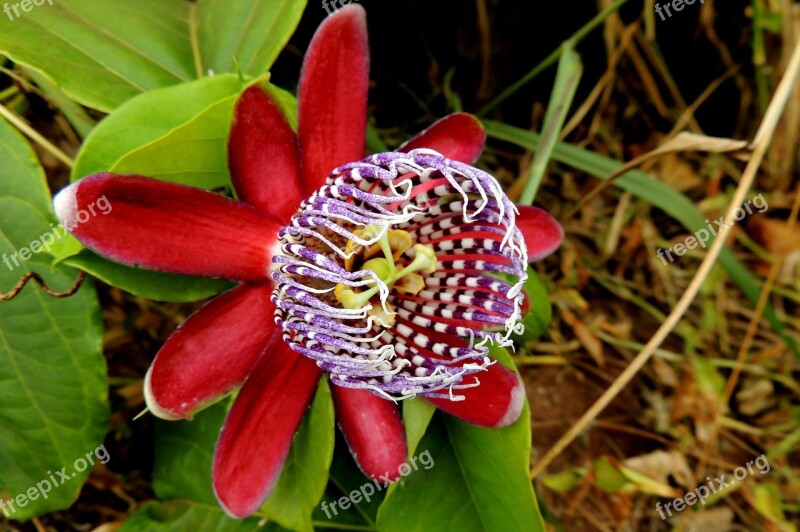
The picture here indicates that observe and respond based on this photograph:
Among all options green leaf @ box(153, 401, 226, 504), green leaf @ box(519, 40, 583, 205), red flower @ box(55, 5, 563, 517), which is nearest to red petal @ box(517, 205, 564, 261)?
red flower @ box(55, 5, 563, 517)

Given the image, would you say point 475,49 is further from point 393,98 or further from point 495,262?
point 495,262

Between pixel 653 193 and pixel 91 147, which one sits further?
pixel 653 193

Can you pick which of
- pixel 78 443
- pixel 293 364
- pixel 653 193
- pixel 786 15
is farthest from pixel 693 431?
pixel 78 443

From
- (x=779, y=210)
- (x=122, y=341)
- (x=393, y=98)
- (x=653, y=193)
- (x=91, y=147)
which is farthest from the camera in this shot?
(x=779, y=210)

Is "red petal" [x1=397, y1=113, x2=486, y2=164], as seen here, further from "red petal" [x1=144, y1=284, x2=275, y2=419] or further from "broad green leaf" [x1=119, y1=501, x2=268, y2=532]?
"broad green leaf" [x1=119, y1=501, x2=268, y2=532]

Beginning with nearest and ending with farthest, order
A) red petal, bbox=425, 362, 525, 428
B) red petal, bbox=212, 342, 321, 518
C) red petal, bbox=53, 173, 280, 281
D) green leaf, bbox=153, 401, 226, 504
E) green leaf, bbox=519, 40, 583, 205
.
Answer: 1. red petal, bbox=53, 173, 280, 281
2. red petal, bbox=212, 342, 321, 518
3. red petal, bbox=425, 362, 525, 428
4. green leaf, bbox=153, 401, 226, 504
5. green leaf, bbox=519, 40, 583, 205

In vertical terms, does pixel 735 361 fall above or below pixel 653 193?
below
